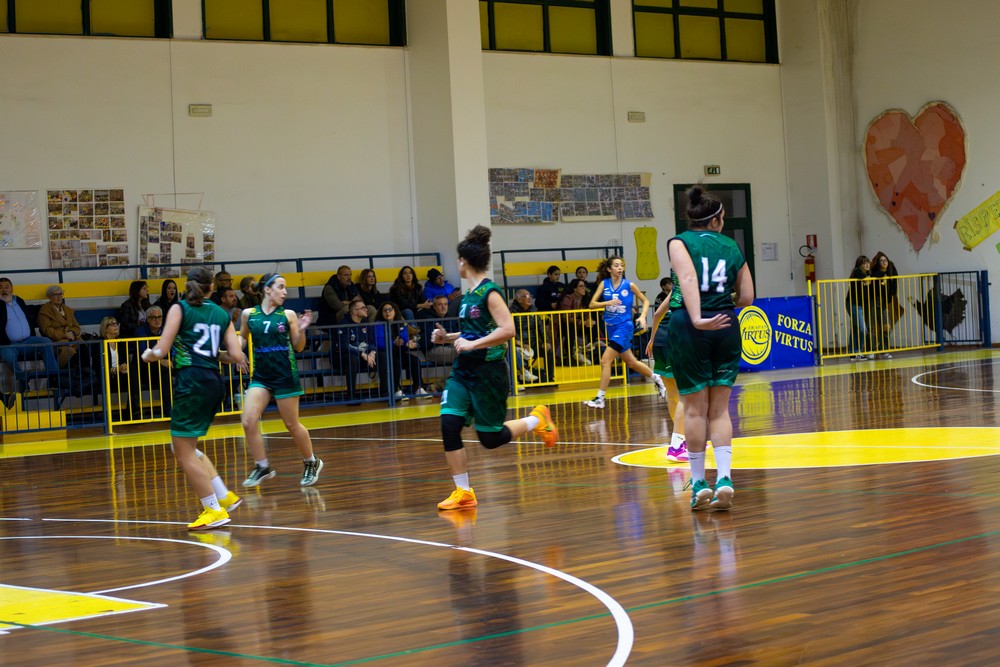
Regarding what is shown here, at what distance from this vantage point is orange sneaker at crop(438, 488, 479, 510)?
7.85 meters

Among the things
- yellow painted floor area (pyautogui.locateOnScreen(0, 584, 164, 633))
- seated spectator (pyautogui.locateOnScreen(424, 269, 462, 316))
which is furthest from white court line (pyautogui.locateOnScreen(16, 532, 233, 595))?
seated spectator (pyautogui.locateOnScreen(424, 269, 462, 316))

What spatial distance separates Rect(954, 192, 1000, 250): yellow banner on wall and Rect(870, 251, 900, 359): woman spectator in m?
1.90

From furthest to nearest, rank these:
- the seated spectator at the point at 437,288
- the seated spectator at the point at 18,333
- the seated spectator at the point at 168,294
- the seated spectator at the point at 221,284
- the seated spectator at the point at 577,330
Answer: the seated spectator at the point at 437,288, the seated spectator at the point at 577,330, the seated spectator at the point at 221,284, the seated spectator at the point at 168,294, the seated spectator at the point at 18,333

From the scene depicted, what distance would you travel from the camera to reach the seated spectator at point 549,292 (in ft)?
67.1

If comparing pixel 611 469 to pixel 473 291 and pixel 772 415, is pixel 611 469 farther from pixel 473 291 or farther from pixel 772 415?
pixel 772 415

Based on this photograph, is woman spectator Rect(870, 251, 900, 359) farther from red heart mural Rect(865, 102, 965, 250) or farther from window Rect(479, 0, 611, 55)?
window Rect(479, 0, 611, 55)

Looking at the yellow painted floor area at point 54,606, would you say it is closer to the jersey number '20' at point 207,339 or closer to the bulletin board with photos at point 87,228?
the jersey number '20' at point 207,339

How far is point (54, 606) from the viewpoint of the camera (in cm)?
554

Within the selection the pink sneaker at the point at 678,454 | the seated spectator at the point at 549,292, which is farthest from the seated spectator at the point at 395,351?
the pink sneaker at the point at 678,454

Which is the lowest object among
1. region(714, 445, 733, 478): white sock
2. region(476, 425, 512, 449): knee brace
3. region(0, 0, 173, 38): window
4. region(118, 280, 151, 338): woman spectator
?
region(714, 445, 733, 478): white sock

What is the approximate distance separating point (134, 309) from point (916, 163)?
1624 centimetres

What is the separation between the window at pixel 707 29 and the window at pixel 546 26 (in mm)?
922

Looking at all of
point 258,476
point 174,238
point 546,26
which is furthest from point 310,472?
point 546,26

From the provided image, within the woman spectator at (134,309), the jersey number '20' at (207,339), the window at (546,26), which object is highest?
the window at (546,26)
